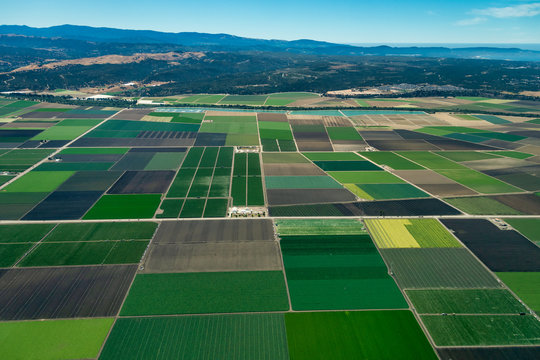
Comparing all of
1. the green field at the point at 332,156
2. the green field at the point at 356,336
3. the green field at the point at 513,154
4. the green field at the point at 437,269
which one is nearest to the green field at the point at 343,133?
the green field at the point at 332,156

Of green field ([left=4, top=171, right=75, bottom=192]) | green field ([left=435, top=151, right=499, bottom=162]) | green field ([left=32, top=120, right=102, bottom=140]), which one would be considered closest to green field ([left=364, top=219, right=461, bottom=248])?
green field ([left=435, top=151, right=499, bottom=162])

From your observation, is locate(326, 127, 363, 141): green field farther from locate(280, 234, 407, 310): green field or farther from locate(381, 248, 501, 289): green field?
locate(381, 248, 501, 289): green field

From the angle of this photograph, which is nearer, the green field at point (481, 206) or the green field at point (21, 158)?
the green field at point (481, 206)

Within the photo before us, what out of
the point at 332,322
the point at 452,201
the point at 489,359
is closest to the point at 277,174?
the point at 452,201

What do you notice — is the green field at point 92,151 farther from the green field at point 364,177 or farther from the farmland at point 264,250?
the green field at point 364,177

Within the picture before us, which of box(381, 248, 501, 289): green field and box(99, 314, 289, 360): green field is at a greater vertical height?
box(381, 248, 501, 289): green field

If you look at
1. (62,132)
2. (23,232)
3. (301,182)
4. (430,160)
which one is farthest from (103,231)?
(430,160)

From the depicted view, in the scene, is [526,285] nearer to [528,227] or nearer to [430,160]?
[528,227]
